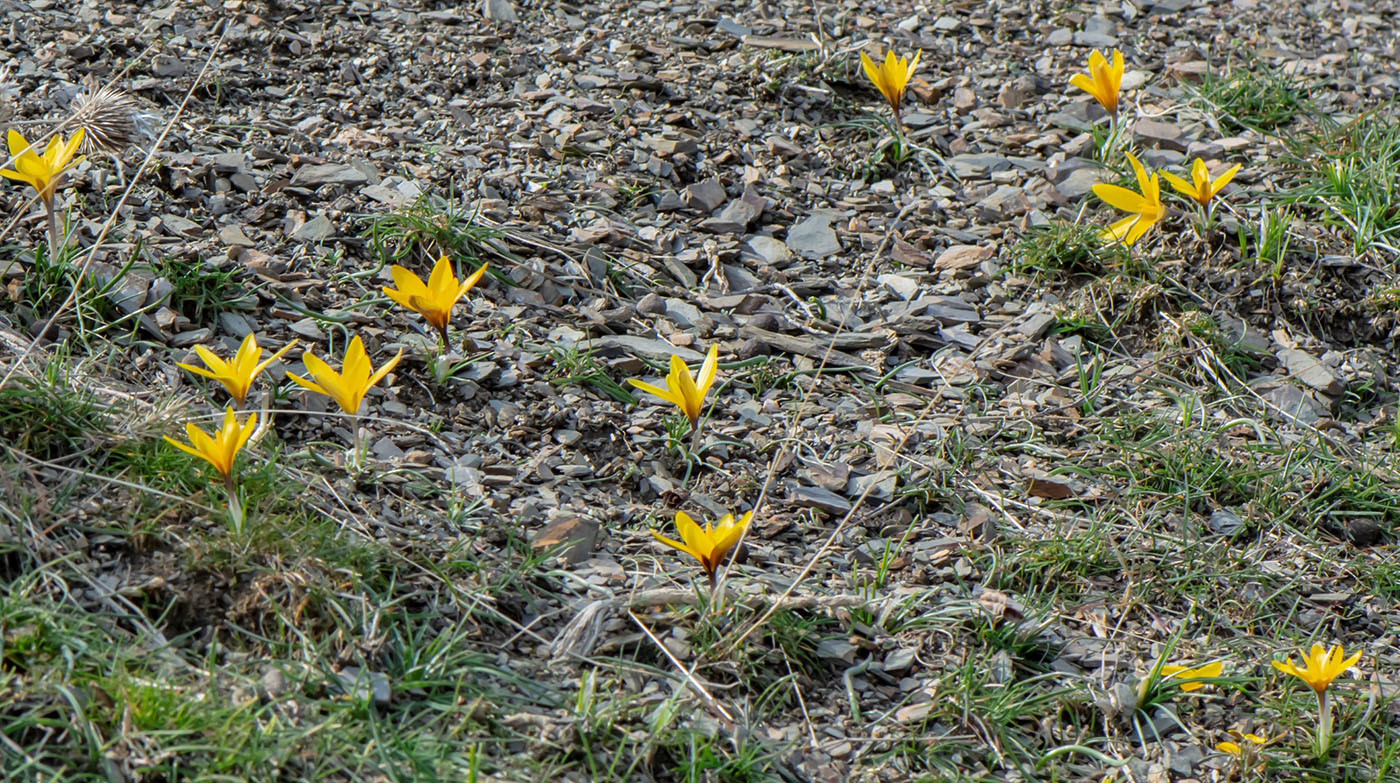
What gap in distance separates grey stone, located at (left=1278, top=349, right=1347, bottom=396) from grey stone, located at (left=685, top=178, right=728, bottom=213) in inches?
62.1

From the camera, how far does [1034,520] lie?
271 cm

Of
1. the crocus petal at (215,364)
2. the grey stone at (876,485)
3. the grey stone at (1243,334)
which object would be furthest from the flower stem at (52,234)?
the grey stone at (1243,334)

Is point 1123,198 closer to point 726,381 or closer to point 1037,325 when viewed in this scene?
point 1037,325

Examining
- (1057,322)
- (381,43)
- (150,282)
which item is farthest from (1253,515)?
(381,43)

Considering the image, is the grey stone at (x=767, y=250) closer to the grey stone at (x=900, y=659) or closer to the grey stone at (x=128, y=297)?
the grey stone at (x=900, y=659)

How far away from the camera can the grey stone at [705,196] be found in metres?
3.58

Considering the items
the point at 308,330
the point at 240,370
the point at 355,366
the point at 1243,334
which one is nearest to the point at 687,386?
the point at 355,366

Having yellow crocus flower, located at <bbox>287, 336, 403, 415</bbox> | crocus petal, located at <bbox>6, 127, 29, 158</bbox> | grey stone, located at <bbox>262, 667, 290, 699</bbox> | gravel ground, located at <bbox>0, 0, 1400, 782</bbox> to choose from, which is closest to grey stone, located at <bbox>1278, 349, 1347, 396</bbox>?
Result: gravel ground, located at <bbox>0, 0, 1400, 782</bbox>

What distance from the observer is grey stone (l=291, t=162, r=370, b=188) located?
3.30 meters

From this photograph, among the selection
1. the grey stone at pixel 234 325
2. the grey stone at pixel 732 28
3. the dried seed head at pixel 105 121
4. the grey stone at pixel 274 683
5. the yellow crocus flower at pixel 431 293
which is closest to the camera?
the grey stone at pixel 274 683

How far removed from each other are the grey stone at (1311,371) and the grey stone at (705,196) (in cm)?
158

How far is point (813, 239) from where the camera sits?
3537 mm

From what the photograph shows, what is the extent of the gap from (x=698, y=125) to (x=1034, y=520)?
1762 millimetres

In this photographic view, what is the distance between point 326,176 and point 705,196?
3.43 feet
